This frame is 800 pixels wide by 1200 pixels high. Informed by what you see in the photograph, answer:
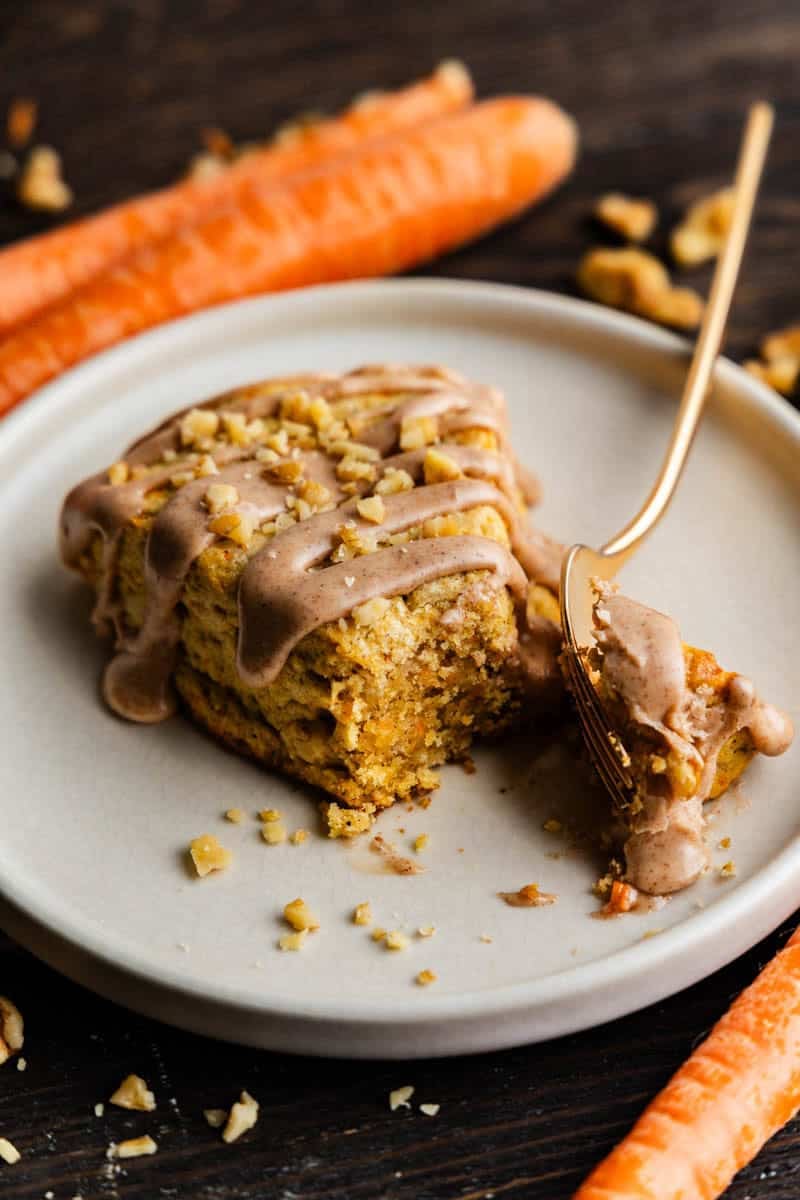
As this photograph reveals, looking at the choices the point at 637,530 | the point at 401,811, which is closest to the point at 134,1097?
the point at 401,811

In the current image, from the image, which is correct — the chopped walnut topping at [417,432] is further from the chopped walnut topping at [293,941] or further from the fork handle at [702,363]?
the chopped walnut topping at [293,941]

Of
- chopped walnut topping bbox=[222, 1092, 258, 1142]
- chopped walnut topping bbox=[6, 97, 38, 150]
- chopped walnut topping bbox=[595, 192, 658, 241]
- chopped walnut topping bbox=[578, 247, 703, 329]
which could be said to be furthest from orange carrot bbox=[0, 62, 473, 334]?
chopped walnut topping bbox=[222, 1092, 258, 1142]

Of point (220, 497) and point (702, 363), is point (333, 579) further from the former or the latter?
point (702, 363)

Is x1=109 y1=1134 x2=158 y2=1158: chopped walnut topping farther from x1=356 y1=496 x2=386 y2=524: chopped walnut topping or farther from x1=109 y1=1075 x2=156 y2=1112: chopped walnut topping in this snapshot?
x1=356 y1=496 x2=386 y2=524: chopped walnut topping

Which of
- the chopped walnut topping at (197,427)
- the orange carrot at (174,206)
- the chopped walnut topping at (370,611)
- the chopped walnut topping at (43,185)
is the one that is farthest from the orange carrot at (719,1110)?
the chopped walnut topping at (43,185)

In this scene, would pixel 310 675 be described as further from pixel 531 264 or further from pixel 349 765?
pixel 531 264

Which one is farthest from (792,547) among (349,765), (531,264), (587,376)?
(531,264)
